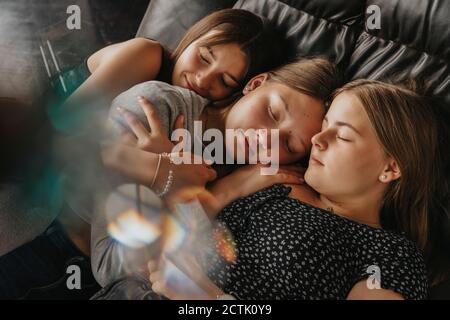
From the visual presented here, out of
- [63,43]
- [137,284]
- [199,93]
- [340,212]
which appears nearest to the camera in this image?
[137,284]

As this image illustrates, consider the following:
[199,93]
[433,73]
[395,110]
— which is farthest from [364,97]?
[199,93]

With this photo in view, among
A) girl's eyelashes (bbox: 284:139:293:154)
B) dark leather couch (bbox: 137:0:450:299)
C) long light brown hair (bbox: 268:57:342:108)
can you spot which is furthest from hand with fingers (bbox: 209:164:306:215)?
dark leather couch (bbox: 137:0:450:299)

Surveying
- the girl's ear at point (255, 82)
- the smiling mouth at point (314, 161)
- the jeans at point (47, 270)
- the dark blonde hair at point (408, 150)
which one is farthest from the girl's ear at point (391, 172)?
the jeans at point (47, 270)

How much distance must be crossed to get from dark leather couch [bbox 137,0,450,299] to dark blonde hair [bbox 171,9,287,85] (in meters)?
0.07

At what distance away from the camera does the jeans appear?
3.40 feet

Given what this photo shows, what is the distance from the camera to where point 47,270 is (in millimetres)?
1071

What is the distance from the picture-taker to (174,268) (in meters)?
0.98

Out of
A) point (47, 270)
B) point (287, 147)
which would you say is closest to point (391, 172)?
point (287, 147)

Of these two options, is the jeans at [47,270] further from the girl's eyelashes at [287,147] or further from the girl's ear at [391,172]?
the girl's ear at [391,172]

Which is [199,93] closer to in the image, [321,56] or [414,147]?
[321,56]

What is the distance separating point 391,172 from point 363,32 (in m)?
0.39

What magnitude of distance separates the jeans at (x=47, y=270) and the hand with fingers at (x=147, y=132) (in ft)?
0.76

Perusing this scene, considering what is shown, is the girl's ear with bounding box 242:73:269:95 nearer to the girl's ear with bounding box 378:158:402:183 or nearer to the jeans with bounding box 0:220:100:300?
the girl's ear with bounding box 378:158:402:183

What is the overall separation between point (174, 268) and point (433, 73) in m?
0.63
